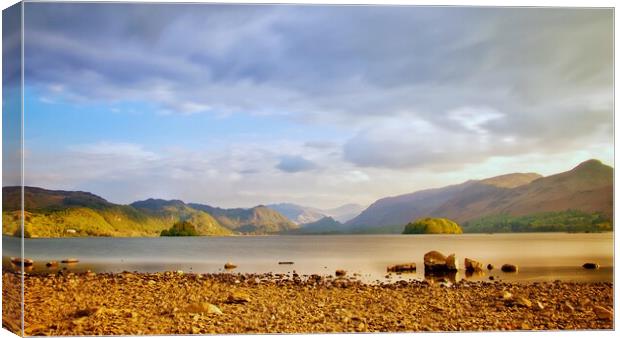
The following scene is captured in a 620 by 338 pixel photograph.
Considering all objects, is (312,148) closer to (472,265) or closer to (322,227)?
(322,227)

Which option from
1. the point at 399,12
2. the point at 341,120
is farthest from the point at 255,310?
the point at 399,12

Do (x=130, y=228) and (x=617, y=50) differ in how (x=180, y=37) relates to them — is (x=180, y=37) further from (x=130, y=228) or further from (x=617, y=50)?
(x=617, y=50)

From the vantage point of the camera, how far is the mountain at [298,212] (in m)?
8.73

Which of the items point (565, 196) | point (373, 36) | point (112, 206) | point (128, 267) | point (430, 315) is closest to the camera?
point (430, 315)

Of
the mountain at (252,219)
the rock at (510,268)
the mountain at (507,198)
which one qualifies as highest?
the mountain at (507,198)

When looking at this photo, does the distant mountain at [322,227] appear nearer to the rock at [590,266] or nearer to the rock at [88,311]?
the rock at [88,311]

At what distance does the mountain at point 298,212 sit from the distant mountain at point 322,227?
3.3 inches

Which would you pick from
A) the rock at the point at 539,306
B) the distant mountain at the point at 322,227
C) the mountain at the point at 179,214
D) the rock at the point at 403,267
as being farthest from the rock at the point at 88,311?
the rock at the point at 539,306

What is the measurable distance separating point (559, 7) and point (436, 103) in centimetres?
179

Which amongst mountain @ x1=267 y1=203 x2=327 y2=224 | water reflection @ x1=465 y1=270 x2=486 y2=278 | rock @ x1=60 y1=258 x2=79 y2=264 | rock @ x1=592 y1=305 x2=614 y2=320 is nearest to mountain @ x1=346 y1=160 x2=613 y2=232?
mountain @ x1=267 y1=203 x2=327 y2=224

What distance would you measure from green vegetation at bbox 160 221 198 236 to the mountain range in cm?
9

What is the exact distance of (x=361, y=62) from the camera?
8.09m

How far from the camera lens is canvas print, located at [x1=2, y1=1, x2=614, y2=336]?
7270 mm

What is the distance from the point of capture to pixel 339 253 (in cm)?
1071
